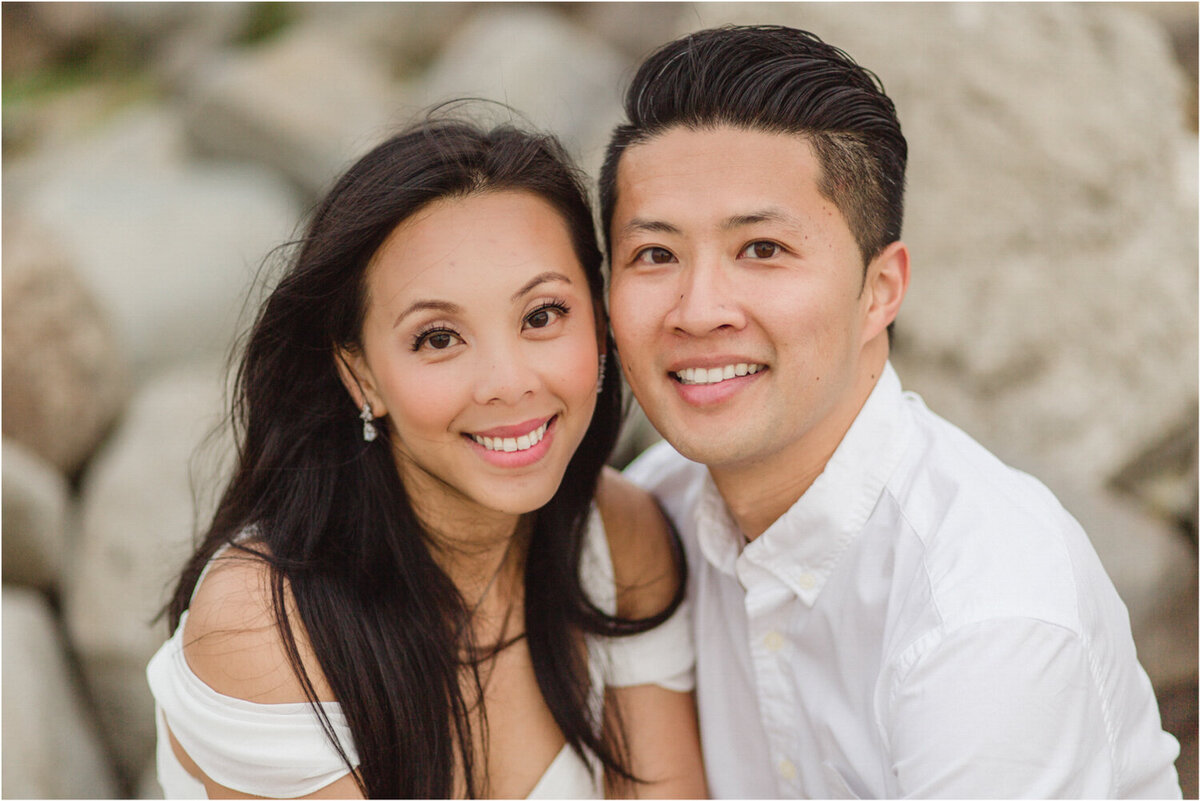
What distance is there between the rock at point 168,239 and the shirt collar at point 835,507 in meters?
3.14

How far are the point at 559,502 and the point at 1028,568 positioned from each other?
1122 millimetres

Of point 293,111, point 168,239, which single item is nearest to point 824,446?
point 168,239

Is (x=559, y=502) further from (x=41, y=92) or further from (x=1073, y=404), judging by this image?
(x=41, y=92)

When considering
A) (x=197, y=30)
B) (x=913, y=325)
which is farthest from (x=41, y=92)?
(x=913, y=325)

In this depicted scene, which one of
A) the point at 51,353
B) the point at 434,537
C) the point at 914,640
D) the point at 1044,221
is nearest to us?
the point at 914,640

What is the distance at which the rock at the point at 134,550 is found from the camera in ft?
12.0

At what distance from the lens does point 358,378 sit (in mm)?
2432

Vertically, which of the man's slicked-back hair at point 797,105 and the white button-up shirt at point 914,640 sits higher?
the man's slicked-back hair at point 797,105

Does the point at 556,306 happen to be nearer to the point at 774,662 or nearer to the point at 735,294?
the point at 735,294

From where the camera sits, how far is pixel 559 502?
2.71 m

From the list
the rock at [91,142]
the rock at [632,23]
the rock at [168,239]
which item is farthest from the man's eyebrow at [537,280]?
the rock at [91,142]

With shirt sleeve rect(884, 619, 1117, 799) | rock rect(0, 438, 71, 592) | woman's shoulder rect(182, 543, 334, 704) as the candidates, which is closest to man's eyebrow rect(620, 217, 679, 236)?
shirt sleeve rect(884, 619, 1117, 799)

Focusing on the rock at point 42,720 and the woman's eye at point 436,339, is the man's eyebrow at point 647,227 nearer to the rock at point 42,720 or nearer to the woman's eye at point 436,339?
the woman's eye at point 436,339

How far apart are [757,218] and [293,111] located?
452 cm
